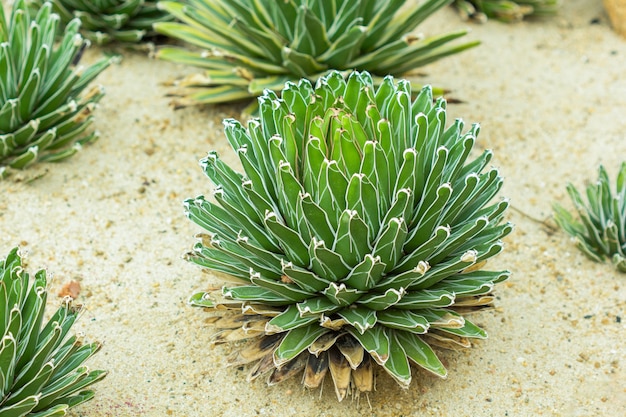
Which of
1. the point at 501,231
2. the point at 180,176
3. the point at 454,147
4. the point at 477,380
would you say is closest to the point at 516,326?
the point at 477,380

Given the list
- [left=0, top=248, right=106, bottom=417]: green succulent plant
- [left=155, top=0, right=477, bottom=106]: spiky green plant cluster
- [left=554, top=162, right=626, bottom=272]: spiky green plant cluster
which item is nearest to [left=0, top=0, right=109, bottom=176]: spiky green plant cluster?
[left=155, top=0, right=477, bottom=106]: spiky green plant cluster

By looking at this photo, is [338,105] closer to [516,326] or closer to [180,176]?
[516,326]

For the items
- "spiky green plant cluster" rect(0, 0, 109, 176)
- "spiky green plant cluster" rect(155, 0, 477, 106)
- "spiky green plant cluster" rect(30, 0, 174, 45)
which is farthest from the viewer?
"spiky green plant cluster" rect(30, 0, 174, 45)

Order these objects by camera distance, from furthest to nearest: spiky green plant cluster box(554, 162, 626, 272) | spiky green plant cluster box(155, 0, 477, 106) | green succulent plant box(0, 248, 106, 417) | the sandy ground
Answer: spiky green plant cluster box(155, 0, 477, 106)
spiky green plant cluster box(554, 162, 626, 272)
the sandy ground
green succulent plant box(0, 248, 106, 417)

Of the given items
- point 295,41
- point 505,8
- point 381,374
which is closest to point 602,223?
point 381,374

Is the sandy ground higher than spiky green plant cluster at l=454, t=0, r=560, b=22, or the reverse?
spiky green plant cluster at l=454, t=0, r=560, b=22

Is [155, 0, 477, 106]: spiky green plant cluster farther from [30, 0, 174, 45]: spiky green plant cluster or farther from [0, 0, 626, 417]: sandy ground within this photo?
[30, 0, 174, 45]: spiky green plant cluster

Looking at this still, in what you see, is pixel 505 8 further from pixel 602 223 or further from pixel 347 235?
pixel 347 235
